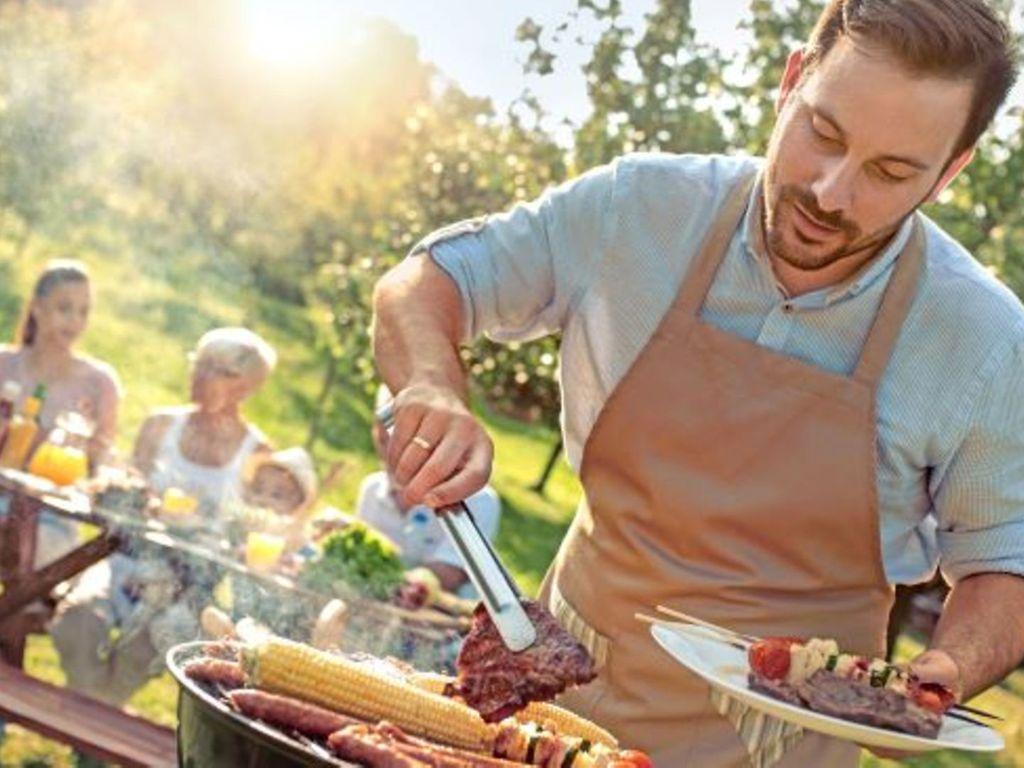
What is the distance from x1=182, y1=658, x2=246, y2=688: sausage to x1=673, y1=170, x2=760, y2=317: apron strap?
1.03 meters

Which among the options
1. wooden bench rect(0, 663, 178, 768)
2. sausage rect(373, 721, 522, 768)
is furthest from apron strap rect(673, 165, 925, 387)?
wooden bench rect(0, 663, 178, 768)

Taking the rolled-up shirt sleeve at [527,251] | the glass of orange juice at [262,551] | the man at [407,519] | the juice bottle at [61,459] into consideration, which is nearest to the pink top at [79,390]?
the juice bottle at [61,459]

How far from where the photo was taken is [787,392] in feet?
11.0

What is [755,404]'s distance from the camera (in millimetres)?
3332

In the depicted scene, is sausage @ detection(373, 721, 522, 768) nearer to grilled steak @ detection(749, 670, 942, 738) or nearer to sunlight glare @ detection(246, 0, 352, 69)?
grilled steak @ detection(749, 670, 942, 738)

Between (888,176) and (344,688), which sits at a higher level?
(888,176)

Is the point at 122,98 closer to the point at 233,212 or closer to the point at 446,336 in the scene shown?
the point at 233,212

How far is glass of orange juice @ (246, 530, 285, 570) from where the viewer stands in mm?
7297

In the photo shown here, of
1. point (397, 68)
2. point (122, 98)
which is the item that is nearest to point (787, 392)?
point (122, 98)

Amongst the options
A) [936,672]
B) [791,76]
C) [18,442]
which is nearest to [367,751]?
[936,672]

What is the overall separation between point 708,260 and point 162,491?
17.4ft

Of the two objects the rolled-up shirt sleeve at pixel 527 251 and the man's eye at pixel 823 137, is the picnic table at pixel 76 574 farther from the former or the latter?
the man's eye at pixel 823 137

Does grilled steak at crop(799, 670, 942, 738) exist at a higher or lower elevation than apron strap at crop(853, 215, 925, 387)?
lower

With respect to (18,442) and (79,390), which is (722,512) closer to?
(18,442)
